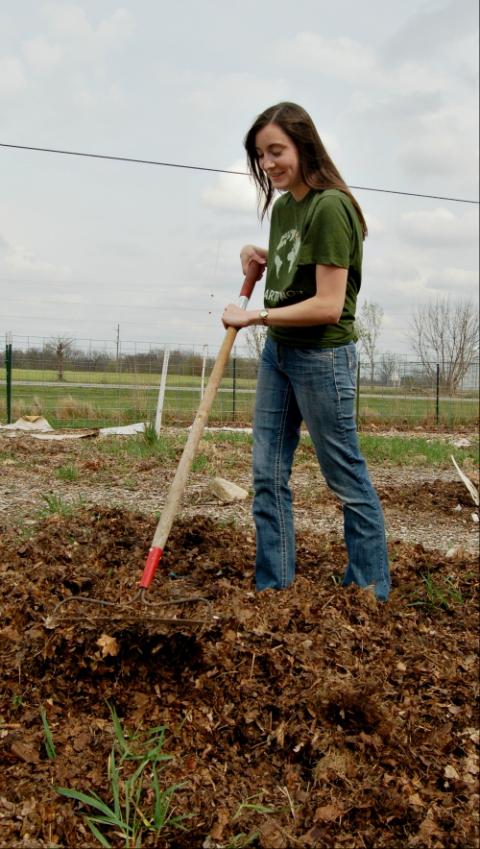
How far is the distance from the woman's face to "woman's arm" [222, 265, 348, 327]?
0.37 meters

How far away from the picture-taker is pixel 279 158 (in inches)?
103

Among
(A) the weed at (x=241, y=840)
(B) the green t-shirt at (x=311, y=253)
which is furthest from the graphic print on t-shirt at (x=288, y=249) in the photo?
(A) the weed at (x=241, y=840)

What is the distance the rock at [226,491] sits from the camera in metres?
5.16

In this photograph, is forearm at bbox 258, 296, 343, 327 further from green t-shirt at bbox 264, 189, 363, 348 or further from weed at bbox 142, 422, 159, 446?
weed at bbox 142, 422, 159, 446

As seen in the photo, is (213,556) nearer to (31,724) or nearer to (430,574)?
(430,574)

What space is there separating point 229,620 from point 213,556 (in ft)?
2.85

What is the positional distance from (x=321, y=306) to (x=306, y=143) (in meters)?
0.59

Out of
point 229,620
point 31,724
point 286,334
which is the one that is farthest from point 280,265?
point 31,724

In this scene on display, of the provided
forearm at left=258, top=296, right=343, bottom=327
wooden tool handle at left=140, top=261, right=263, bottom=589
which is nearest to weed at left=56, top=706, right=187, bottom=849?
wooden tool handle at left=140, top=261, right=263, bottom=589

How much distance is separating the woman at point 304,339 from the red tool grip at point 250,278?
31 millimetres

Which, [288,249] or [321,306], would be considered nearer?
[321,306]

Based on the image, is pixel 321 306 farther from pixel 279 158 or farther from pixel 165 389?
pixel 165 389

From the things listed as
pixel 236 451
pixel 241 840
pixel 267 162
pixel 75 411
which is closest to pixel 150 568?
pixel 241 840

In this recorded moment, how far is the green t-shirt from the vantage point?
252 centimetres
